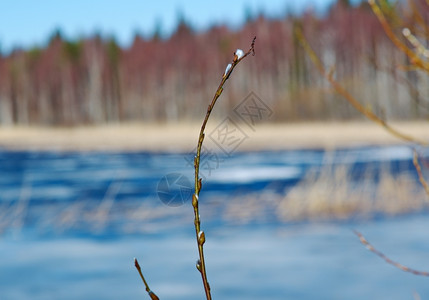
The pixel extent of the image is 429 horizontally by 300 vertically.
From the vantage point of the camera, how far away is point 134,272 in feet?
18.6

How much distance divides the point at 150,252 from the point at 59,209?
314 cm

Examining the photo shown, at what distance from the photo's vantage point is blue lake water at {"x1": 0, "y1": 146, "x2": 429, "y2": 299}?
5191 millimetres

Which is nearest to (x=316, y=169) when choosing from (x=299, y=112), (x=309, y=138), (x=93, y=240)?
(x=93, y=240)

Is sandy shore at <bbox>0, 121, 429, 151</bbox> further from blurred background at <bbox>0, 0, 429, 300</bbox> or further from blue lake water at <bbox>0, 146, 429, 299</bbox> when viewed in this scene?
blue lake water at <bbox>0, 146, 429, 299</bbox>

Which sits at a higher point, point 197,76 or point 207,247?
point 197,76

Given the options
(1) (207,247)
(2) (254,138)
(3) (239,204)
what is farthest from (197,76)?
(1) (207,247)

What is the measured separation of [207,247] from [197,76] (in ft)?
111

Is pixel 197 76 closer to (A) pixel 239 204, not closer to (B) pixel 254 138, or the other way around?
(B) pixel 254 138

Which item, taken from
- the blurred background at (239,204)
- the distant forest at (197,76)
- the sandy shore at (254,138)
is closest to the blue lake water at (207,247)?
the blurred background at (239,204)

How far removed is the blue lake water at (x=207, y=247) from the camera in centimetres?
519

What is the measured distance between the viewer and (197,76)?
3975 centimetres

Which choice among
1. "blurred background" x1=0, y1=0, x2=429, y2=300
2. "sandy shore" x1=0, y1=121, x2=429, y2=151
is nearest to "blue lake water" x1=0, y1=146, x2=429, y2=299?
"blurred background" x1=0, y1=0, x2=429, y2=300

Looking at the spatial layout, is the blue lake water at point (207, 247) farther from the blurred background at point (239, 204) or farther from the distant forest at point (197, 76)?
the distant forest at point (197, 76)

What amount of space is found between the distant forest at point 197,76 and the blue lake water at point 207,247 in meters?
21.4
